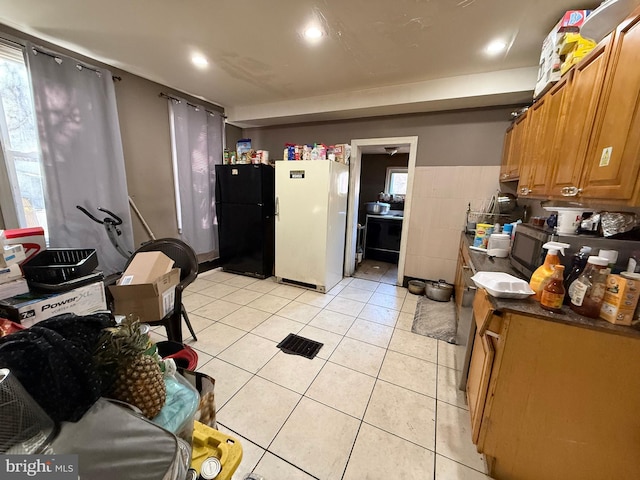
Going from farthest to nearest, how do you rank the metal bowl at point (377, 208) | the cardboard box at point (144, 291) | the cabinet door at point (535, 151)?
the metal bowl at point (377, 208) → the cabinet door at point (535, 151) → the cardboard box at point (144, 291)

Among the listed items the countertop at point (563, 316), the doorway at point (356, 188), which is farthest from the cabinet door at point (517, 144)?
the countertop at point (563, 316)

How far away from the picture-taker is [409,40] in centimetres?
184

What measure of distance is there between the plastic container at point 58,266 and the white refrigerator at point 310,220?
1.96m

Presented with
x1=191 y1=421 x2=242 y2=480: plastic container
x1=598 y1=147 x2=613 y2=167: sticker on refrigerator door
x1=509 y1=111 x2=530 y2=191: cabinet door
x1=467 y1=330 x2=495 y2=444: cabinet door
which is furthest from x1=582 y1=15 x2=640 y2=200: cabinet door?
x1=191 y1=421 x2=242 y2=480: plastic container

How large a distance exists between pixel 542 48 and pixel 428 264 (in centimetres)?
225

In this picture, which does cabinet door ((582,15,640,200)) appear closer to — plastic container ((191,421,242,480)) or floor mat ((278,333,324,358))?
plastic container ((191,421,242,480))

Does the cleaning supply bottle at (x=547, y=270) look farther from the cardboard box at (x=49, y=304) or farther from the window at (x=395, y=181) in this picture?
the window at (x=395, y=181)

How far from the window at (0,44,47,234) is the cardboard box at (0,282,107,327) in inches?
51.6

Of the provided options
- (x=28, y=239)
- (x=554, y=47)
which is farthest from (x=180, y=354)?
(x=554, y=47)

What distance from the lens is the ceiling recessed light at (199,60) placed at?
7.20 feet

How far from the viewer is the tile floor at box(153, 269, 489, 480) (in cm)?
122

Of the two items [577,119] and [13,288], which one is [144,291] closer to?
[13,288]

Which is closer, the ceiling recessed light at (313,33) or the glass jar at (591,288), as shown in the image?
the glass jar at (591,288)

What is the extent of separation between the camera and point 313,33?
182 cm
